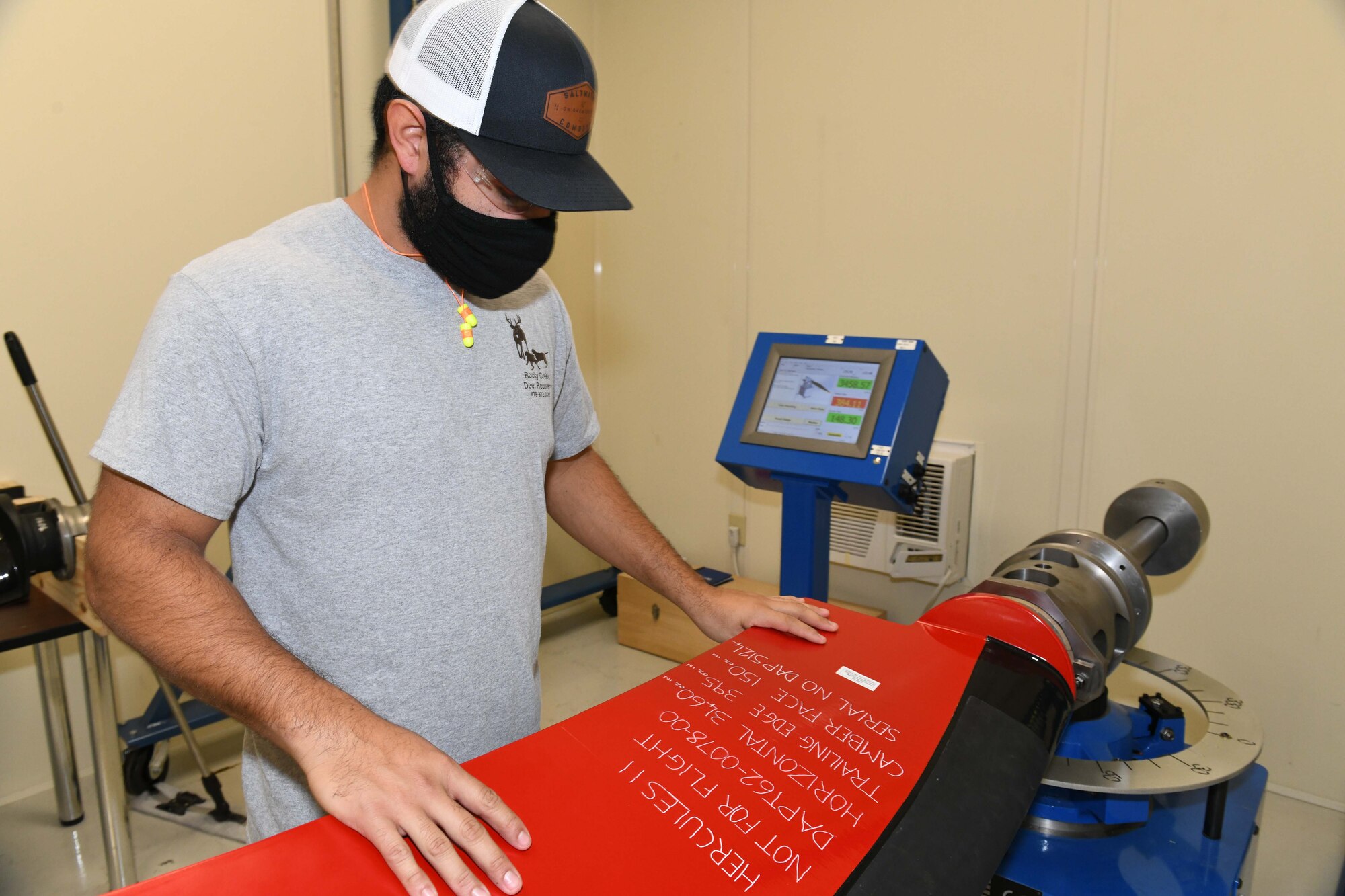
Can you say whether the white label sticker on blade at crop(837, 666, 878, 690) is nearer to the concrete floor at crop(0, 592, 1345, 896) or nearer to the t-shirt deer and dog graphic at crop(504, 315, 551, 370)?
the t-shirt deer and dog graphic at crop(504, 315, 551, 370)

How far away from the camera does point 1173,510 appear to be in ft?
5.27

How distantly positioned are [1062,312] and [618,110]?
2194 mm

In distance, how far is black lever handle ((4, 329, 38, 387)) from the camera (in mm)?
1996

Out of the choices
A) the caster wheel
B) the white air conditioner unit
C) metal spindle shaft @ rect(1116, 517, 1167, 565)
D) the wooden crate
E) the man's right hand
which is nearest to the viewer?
the man's right hand

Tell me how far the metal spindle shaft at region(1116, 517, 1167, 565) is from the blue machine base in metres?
0.48

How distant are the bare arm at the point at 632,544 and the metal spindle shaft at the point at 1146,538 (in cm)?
75

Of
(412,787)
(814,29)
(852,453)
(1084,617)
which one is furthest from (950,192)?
(412,787)

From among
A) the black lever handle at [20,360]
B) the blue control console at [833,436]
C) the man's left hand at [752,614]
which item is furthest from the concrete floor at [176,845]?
the man's left hand at [752,614]

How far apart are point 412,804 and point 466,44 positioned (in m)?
0.82

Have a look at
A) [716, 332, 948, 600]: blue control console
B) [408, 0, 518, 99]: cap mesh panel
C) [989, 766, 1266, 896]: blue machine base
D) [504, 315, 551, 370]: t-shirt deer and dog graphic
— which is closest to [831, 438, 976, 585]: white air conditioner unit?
[716, 332, 948, 600]: blue control console

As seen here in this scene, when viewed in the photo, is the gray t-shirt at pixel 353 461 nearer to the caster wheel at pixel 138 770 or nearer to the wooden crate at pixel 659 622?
the caster wheel at pixel 138 770

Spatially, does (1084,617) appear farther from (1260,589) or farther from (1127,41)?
(1127,41)

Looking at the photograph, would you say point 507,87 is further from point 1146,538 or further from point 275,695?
point 1146,538

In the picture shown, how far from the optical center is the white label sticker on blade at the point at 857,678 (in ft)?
3.51
